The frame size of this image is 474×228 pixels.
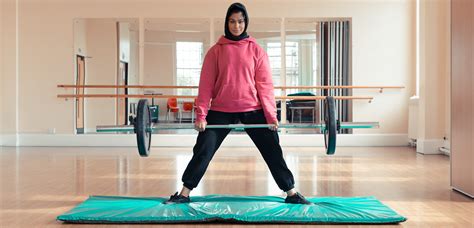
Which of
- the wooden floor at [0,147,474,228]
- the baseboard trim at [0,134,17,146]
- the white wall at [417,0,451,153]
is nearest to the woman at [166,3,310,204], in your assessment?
the wooden floor at [0,147,474,228]

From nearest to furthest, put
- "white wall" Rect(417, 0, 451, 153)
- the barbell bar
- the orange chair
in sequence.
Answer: the barbell bar < "white wall" Rect(417, 0, 451, 153) < the orange chair

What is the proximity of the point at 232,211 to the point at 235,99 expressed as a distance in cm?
69

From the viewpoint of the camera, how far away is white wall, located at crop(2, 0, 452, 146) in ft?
31.1

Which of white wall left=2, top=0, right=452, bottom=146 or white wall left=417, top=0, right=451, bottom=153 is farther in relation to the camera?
white wall left=2, top=0, right=452, bottom=146

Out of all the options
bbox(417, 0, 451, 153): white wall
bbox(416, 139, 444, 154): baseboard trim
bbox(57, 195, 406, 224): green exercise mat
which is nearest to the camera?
bbox(57, 195, 406, 224): green exercise mat

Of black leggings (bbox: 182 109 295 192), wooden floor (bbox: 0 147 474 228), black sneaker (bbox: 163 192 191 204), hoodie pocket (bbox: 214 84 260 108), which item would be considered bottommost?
wooden floor (bbox: 0 147 474 228)

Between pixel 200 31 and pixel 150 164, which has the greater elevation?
pixel 200 31

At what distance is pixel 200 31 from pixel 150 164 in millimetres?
3709

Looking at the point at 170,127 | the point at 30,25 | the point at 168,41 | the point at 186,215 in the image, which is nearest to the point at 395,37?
the point at 168,41

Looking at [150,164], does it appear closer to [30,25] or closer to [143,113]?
[143,113]

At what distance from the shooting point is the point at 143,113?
382 centimetres

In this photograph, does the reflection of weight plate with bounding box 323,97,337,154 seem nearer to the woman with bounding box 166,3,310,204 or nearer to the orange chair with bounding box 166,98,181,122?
the woman with bounding box 166,3,310,204

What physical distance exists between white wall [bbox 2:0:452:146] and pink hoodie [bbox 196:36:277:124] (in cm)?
602

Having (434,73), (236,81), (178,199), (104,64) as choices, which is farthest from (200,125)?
(104,64)
